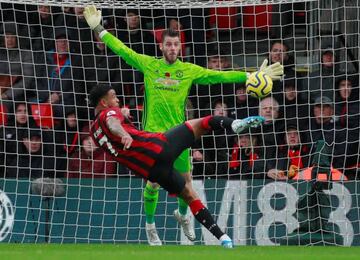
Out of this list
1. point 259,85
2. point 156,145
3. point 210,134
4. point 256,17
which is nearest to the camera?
point 156,145

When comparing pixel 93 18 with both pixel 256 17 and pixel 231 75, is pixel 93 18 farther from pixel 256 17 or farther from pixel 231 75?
pixel 256 17

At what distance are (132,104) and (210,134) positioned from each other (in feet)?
4.12

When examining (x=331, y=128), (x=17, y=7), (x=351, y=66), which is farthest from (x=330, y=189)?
(x=17, y=7)

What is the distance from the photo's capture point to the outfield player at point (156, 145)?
35.5ft

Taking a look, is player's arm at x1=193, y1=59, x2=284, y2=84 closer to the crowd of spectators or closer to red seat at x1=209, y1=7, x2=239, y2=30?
the crowd of spectators

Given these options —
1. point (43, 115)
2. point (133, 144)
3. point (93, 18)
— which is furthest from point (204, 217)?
point (43, 115)

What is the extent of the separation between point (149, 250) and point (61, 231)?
3466 millimetres

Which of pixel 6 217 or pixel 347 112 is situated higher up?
pixel 347 112

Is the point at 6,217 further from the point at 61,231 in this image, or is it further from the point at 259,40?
the point at 259,40

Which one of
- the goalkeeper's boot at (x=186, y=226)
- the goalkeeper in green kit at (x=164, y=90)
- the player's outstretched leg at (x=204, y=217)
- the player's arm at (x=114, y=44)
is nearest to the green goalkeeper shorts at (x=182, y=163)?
the goalkeeper in green kit at (x=164, y=90)

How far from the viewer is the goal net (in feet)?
46.0

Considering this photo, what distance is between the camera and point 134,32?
15.2 m

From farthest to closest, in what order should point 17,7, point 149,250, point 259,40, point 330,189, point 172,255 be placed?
point 17,7 → point 259,40 → point 330,189 → point 149,250 → point 172,255

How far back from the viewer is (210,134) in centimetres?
1505
